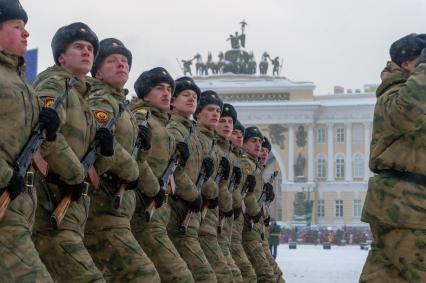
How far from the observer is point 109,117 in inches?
252

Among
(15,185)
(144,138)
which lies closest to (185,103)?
(144,138)

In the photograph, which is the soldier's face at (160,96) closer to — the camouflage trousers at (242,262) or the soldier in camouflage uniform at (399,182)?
the soldier in camouflage uniform at (399,182)

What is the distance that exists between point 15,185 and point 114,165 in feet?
5.22

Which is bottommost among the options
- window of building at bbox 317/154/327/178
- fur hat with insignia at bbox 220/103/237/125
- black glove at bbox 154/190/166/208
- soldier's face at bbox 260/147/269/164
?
window of building at bbox 317/154/327/178

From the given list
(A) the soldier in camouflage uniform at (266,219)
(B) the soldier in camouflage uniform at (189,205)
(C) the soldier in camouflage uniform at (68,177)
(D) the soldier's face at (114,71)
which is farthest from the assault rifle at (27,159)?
(A) the soldier in camouflage uniform at (266,219)

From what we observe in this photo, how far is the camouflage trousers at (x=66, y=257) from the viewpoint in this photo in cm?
547

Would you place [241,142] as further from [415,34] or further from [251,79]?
[251,79]

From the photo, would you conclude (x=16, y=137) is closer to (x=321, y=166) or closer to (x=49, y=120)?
(x=49, y=120)

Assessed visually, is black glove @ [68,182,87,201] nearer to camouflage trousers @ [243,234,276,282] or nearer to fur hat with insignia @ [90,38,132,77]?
fur hat with insignia @ [90,38,132,77]

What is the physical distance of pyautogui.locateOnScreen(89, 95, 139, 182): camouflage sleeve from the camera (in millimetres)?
6156

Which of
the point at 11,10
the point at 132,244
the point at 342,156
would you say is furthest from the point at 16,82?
the point at 342,156

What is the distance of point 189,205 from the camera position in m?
8.30

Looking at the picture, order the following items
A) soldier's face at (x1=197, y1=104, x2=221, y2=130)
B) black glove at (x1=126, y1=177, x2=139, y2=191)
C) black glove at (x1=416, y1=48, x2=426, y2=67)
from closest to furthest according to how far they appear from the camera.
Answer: black glove at (x1=416, y1=48, x2=426, y2=67) → black glove at (x1=126, y1=177, x2=139, y2=191) → soldier's face at (x1=197, y1=104, x2=221, y2=130)

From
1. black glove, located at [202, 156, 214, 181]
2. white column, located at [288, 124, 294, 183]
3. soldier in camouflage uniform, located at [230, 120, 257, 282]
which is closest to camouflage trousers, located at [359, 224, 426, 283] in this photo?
black glove, located at [202, 156, 214, 181]
